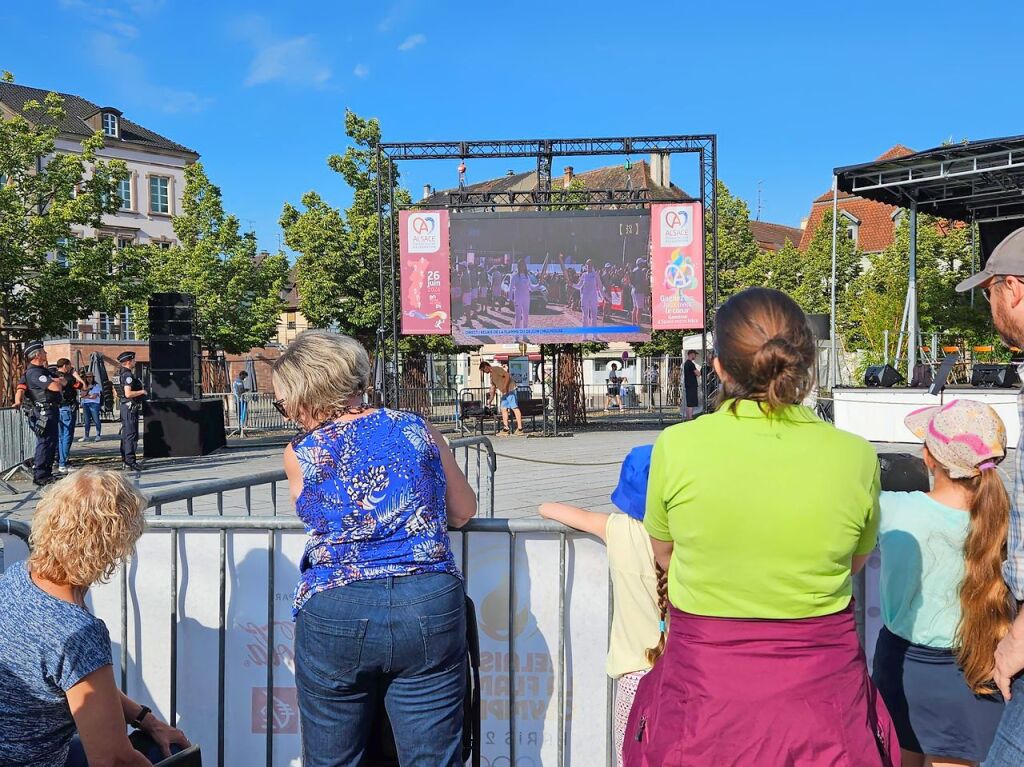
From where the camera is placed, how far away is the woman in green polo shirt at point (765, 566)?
1771mm

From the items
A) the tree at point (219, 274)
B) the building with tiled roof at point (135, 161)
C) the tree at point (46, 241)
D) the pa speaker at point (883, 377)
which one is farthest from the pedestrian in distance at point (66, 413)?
the building with tiled roof at point (135, 161)

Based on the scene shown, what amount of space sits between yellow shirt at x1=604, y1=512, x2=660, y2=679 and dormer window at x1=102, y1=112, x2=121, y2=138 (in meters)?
55.9

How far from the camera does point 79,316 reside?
52.9 ft

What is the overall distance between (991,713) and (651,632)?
0.95 meters

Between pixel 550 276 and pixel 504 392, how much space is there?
3.20 meters

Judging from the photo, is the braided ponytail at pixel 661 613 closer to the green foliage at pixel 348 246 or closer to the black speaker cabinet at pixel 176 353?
the black speaker cabinet at pixel 176 353

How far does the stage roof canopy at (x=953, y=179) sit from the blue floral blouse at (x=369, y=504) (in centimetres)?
A: 1748

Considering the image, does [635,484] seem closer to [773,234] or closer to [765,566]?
[765,566]

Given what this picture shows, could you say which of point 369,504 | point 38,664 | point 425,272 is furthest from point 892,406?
point 38,664

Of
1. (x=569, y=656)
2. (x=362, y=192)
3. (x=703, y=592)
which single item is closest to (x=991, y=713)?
(x=703, y=592)

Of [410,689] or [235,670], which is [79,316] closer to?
[235,670]

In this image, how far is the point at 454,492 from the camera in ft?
8.16

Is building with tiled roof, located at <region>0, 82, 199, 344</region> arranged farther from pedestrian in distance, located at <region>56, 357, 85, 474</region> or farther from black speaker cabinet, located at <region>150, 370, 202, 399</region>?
pedestrian in distance, located at <region>56, 357, 85, 474</region>

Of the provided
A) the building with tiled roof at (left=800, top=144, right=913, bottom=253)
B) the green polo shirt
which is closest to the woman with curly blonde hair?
the green polo shirt
